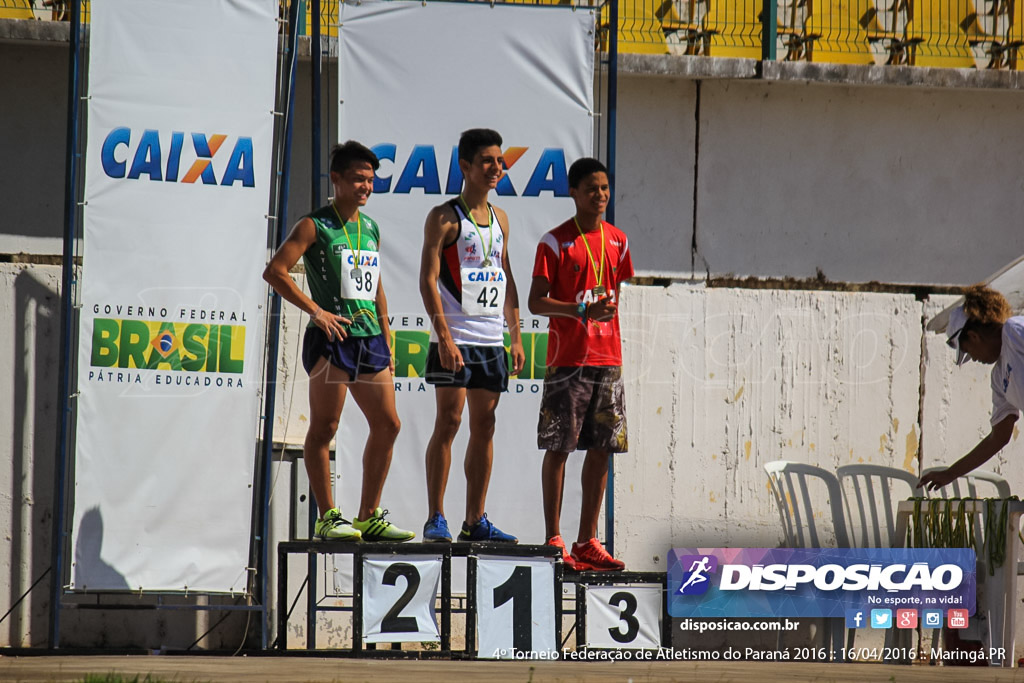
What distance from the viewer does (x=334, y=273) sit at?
5562 millimetres

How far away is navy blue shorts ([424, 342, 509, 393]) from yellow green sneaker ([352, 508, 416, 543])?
70 centimetres

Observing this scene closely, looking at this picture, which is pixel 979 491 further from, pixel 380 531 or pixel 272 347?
pixel 272 347

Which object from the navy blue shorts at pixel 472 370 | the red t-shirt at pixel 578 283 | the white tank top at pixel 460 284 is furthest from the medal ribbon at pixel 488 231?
the navy blue shorts at pixel 472 370

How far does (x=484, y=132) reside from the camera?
5695mm

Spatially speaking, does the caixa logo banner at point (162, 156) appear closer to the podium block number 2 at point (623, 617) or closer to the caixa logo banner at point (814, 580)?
the podium block number 2 at point (623, 617)

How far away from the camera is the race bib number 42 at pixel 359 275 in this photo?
556 cm

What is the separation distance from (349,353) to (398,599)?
45.3 inches

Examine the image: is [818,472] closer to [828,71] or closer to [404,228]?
[828,71]

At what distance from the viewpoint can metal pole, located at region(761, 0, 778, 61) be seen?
24.8ft

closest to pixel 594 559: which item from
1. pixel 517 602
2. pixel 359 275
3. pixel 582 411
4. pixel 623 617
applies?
pixel 623 617

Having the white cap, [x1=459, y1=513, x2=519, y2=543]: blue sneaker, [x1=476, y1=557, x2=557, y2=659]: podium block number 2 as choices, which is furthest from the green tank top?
the white cap

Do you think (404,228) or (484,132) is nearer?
(484,132)

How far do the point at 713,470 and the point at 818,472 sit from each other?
2.09ft

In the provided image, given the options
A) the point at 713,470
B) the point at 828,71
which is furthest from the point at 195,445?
the point at 828,71
